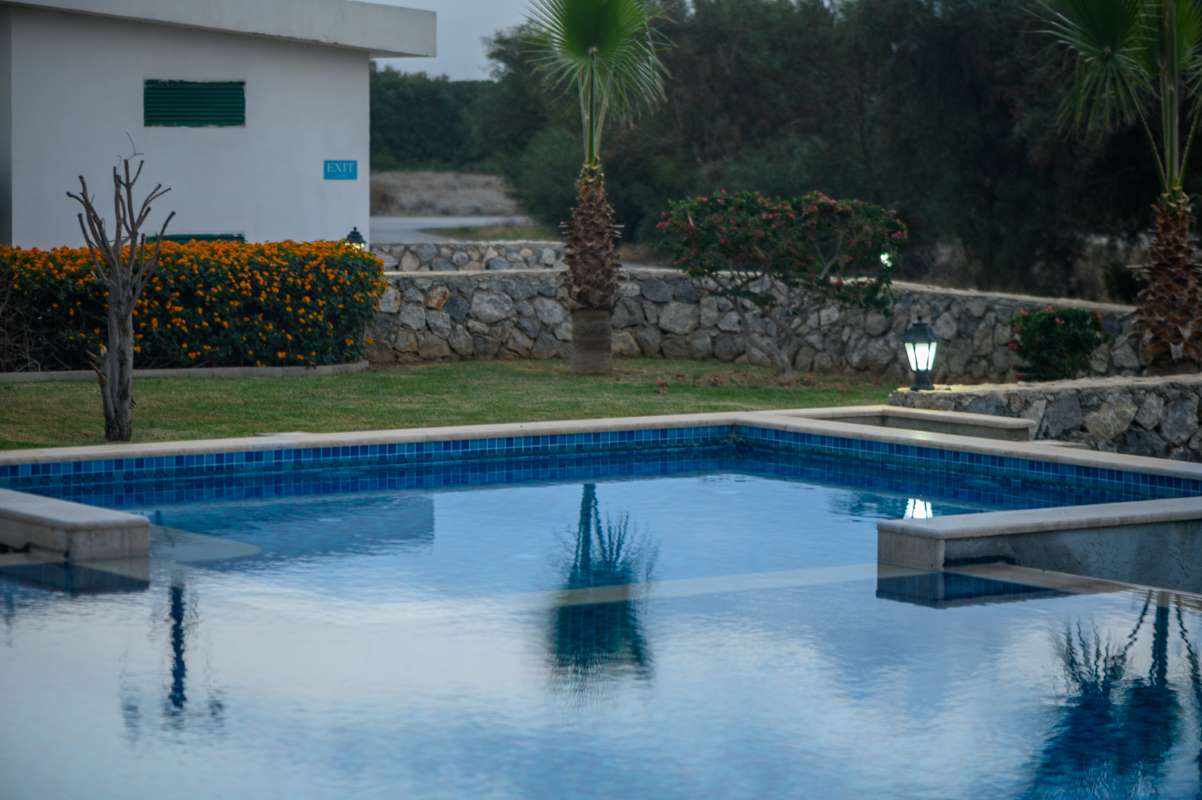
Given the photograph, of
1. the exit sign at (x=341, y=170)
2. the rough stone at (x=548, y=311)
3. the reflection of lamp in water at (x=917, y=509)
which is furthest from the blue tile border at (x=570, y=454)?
the exit sign at (x=341, y=170)

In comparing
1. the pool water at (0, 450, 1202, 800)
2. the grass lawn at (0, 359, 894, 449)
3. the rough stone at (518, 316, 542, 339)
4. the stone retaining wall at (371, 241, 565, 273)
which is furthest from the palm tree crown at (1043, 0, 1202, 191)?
the stone retaining wall at (371, 241, 565, 273)

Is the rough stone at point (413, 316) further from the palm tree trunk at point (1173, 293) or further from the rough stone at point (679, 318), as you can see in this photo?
the palm tree trunk at point (1173, 293)

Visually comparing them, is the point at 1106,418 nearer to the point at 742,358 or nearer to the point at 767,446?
the point at 767,446

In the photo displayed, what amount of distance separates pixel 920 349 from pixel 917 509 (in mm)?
2983

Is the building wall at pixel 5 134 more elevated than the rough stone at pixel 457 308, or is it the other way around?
the building wall at pixel 5 134

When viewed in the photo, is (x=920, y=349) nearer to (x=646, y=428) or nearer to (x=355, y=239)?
(x=646, y=428)

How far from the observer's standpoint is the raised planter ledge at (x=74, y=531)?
8711 mm

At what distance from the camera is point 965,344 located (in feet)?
58.7

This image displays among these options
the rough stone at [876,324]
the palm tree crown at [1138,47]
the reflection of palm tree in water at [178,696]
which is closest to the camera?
the reflection of palm tree in water at [178,696]

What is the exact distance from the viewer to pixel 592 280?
60.3 ft

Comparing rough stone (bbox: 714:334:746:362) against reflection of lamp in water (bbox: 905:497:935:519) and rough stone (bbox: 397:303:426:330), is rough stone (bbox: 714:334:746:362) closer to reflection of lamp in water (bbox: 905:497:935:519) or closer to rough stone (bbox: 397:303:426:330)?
rough stone (bbox: 397:303:426:330)

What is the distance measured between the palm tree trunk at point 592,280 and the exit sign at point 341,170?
3174 mm

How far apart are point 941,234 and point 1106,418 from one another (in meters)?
12.7

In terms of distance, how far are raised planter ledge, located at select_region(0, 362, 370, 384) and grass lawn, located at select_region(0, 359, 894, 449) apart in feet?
0.65
